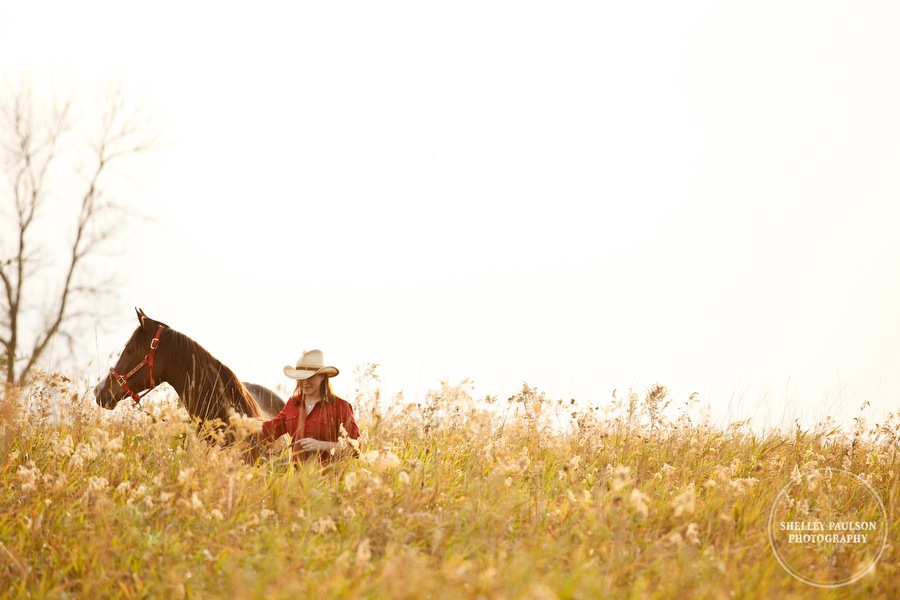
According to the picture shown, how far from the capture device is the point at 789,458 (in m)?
7.73

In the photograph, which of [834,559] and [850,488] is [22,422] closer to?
[834,559]

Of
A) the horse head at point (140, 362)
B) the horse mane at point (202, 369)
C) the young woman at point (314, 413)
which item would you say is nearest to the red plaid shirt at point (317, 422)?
the young woman at point (314, 413)

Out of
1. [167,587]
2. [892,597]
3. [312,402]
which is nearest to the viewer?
[167,587]

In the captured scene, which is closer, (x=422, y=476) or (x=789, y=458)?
(x=422, y=476)

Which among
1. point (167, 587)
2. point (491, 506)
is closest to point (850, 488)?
point (491, 506)

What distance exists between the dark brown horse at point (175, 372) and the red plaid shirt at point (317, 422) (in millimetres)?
596

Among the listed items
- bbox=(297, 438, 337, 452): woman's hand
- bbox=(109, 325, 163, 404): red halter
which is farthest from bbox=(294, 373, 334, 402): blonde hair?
bbox=(109, 325, 163, 404): red halter

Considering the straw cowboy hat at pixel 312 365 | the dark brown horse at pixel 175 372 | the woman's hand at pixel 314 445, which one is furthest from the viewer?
the dark brown horse at pixel 175 372

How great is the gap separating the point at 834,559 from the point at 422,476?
3.13 metres

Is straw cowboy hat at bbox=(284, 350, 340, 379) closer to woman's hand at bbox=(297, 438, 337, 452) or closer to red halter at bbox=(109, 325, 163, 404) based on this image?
woman's hand at bbox=(297, 438, 337, 452)

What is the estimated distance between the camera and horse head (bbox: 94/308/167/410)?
6.61 metres

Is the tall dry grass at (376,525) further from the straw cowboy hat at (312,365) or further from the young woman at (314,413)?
the straw cowboy hat at (312,365)

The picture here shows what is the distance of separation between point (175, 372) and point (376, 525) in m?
2.92

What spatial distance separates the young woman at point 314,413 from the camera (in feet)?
20.3
